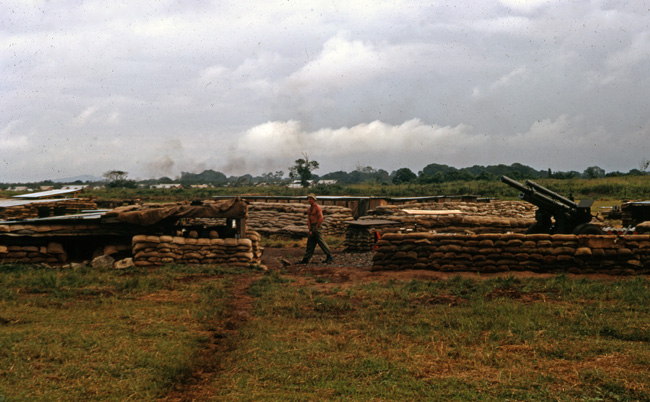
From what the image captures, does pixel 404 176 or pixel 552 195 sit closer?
pixel 552 195

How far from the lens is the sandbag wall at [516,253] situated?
9.51 meters

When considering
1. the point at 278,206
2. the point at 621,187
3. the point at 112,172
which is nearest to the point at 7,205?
the point at 278,206

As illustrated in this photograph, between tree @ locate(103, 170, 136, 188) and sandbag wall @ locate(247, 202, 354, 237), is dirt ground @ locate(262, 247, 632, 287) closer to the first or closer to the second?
sandbag wall @ locate(247, 202, 354, 237)

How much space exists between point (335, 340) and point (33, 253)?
8.38 meters

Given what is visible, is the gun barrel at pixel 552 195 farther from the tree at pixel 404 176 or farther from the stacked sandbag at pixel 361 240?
the tree at pixel 404 176

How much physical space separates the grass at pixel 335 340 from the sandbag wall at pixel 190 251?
1.87 meters

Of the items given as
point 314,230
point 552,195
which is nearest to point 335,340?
point 314,230

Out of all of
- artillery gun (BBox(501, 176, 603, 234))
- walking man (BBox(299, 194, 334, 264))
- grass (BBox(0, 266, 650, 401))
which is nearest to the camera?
grass (BBox(0, 266, 650, 401))

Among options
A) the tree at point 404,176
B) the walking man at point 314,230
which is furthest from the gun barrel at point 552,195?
the tree at point 404,176

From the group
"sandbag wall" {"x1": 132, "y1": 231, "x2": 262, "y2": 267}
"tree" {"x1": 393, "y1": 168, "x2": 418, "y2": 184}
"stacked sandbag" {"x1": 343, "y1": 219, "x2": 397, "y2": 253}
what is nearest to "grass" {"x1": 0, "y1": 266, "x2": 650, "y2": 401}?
"sandbag wall" {"x1": 132, "y1": 231, "x2": 262, "y2": 267}

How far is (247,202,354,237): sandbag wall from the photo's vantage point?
2198 cm

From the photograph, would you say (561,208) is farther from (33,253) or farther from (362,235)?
(33,253)

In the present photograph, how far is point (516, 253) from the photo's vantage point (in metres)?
9.89

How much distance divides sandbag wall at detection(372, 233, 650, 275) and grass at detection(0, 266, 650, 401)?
69 cm
